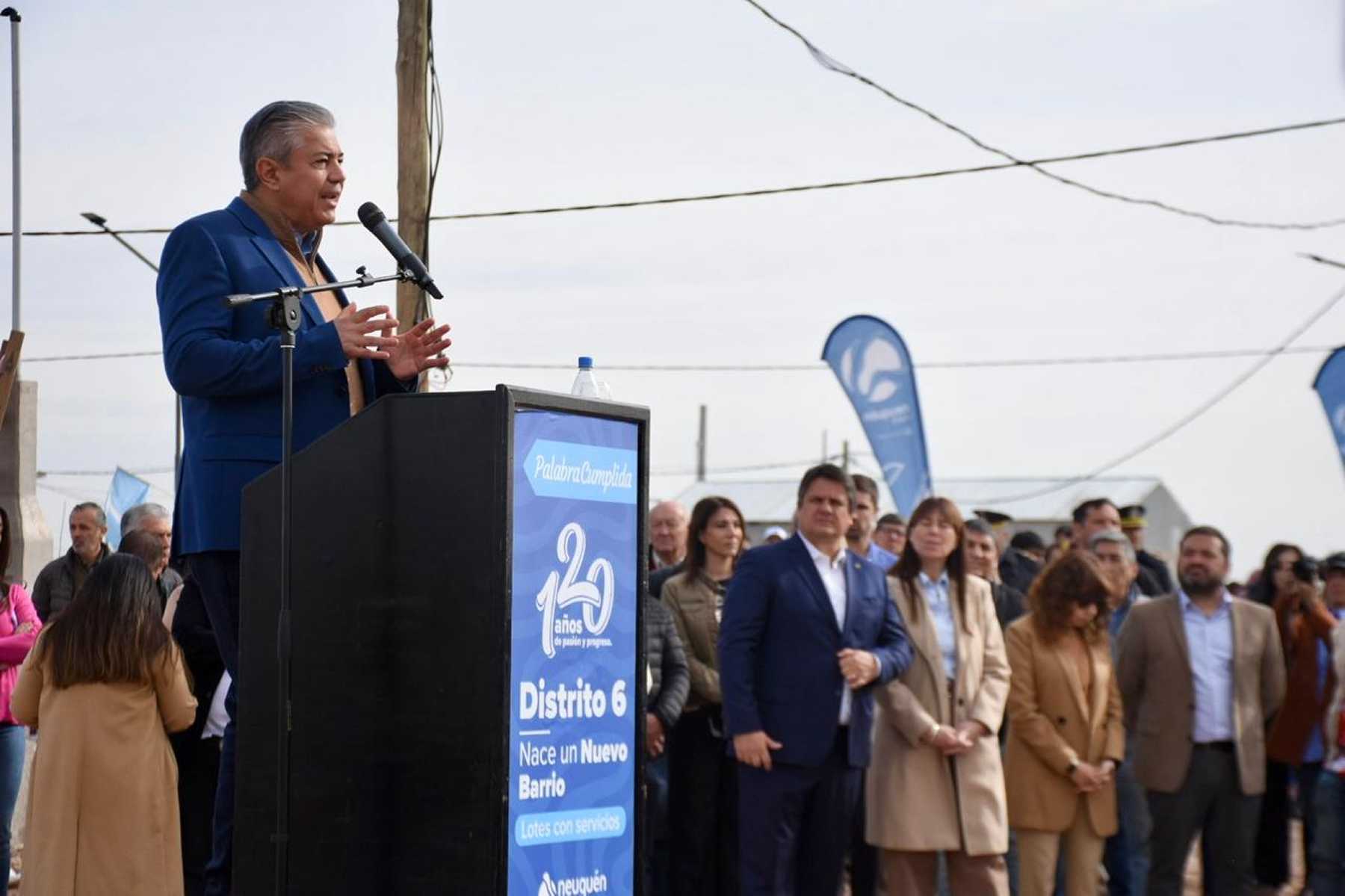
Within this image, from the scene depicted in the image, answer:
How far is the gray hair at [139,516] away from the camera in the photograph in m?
9.49

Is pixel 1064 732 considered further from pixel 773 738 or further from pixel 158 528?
pixel 158 528

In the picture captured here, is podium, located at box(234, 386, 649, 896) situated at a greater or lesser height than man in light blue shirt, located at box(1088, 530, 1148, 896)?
greater

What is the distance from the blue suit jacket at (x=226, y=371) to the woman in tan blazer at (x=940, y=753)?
200 inches

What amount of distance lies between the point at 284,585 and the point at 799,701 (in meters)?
4.64

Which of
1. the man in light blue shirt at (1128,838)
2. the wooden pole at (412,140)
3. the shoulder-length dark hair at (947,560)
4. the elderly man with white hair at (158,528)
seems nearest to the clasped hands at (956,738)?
the shoulder-length dark hair at (947,560)

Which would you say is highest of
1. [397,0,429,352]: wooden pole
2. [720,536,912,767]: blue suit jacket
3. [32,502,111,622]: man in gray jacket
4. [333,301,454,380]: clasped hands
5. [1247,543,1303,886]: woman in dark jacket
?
[397,0,429,352]: wooden pole

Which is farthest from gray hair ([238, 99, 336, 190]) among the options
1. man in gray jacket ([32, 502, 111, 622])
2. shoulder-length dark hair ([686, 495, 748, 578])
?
man in gray jacket ([32, 502, 111, 622])

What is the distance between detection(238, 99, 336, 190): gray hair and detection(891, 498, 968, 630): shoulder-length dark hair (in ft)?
17.5

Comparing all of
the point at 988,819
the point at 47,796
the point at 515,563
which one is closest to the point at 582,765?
the point at 515,563

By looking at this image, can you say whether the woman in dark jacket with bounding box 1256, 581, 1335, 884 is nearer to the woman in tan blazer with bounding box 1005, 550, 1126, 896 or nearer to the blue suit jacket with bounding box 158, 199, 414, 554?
the woman in tan blazer with bounding box 1005, 550, 1126, 896

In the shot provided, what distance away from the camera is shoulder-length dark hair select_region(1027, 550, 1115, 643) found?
9.41 m

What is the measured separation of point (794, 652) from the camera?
8.16 meters

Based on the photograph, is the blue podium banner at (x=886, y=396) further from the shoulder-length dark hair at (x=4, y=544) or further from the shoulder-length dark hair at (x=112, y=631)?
the shoulder-length dark hair at (x=112, y=631)

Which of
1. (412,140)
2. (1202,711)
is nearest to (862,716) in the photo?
(1202,711)
